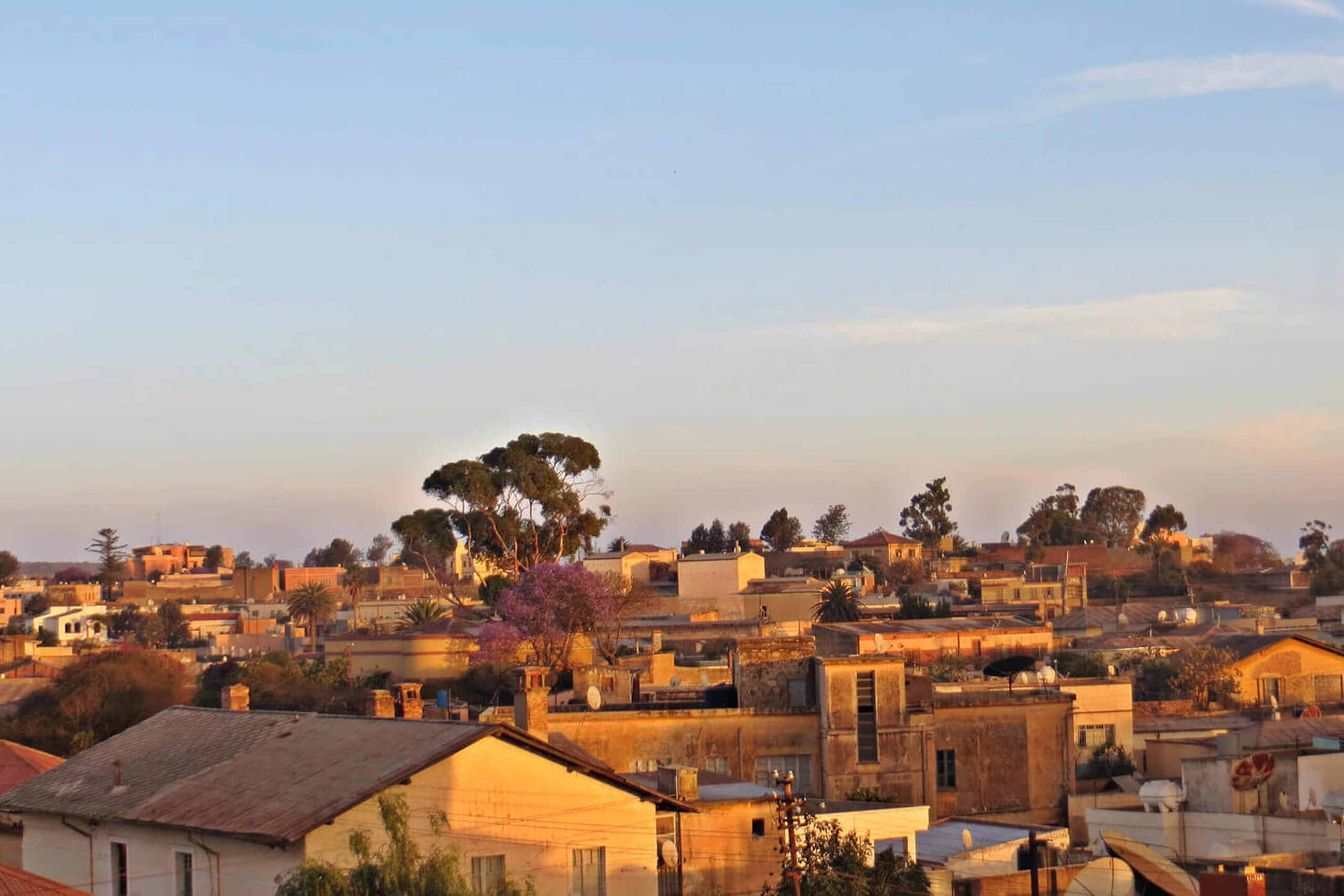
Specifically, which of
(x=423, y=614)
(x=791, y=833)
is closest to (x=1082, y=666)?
(x=423, y=614)

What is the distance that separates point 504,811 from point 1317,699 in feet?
132

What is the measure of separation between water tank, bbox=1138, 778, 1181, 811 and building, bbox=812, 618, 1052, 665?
2745 cm

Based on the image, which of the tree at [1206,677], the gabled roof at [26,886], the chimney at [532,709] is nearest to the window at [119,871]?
the gabled roof at [26,886]

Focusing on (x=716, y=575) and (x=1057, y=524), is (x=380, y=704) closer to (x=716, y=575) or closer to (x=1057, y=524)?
(x=716, y=575)

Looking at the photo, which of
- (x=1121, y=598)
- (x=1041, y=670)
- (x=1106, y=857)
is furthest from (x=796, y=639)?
(x=1121, y=598)

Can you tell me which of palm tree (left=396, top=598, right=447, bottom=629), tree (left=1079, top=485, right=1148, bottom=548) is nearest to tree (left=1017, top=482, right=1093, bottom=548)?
tree (left=1079, top=485, right=1148, bottom=548)

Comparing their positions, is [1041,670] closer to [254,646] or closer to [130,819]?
[130,819]

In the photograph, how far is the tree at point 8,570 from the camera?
142 meters

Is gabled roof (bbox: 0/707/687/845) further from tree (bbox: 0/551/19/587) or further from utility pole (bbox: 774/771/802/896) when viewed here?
tree (bbox: 0/551/19/587)

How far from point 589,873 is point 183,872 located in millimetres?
5123

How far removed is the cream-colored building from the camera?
8912 centimetres

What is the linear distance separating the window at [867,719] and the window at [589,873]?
1645 centimetres

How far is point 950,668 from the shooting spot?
5825 centimetres

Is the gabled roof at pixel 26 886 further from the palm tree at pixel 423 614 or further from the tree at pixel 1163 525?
the tree at pixel 1163 525
